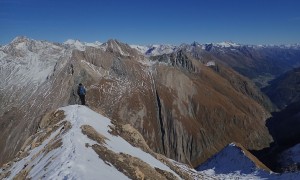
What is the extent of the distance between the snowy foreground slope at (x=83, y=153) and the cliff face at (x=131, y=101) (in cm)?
11520

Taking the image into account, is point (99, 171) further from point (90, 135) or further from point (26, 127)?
point (26, 127)

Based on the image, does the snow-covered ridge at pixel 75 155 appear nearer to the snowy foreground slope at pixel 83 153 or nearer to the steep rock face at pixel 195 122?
the snowy foreground slope at pixel 83 153

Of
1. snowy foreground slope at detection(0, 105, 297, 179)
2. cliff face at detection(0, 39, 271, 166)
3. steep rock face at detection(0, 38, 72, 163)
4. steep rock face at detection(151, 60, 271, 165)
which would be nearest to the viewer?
snowy foreground slope at detection(0, 105, 297, 179)

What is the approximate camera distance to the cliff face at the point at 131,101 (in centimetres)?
15725

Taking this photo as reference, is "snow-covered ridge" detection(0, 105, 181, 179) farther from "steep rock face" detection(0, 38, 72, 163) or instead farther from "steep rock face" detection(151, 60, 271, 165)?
"steep rock face" detection(151, 60, 271, 165)

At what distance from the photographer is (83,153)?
22.8m

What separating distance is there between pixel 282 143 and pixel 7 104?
12086cm

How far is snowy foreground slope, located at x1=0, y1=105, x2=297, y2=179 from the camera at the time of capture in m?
20.5

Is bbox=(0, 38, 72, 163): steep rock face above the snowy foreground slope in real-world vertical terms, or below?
above

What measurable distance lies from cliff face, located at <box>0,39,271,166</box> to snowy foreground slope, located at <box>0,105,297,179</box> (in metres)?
115

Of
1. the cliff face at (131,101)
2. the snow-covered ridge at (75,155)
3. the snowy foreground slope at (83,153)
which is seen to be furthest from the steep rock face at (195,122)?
the snow-covered ridge at (75,155)

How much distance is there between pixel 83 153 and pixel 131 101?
143472 mm

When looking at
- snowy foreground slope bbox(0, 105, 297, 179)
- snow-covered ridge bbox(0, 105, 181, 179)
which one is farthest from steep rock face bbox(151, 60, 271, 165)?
snow-covered ridge bbox(0, 105, 181, 179)

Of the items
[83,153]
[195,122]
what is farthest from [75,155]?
[195,122]
